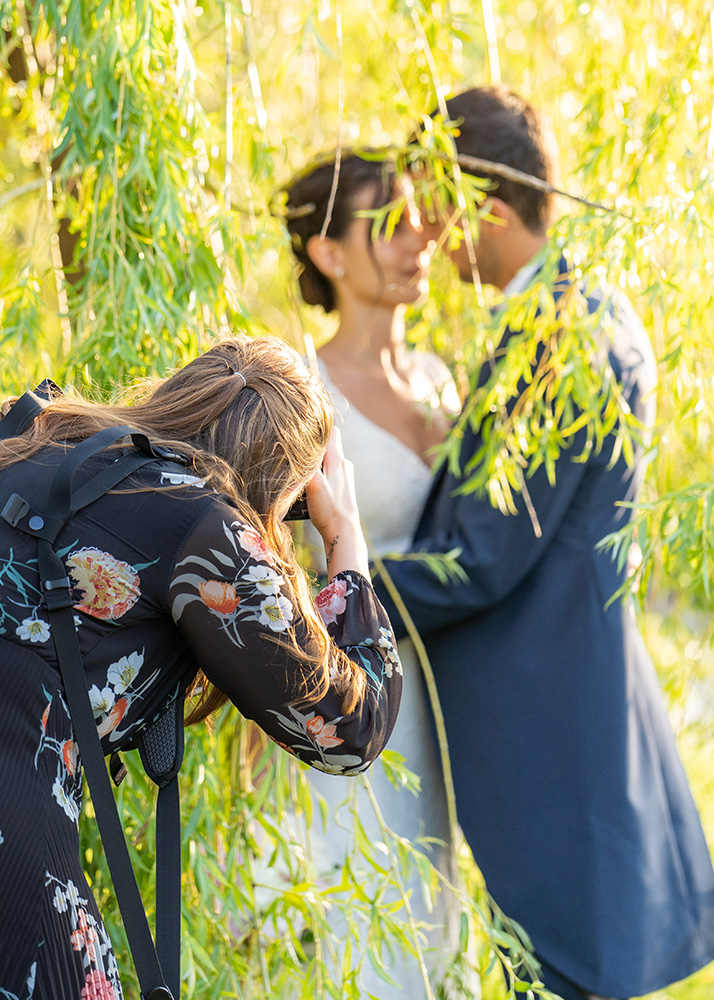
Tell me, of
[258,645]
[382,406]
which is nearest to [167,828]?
[258,645]

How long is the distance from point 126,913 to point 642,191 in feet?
3.87

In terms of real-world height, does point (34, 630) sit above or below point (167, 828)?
above

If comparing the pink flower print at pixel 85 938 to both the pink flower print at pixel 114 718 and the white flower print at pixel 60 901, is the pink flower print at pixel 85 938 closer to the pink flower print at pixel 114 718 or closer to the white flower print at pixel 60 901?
the white flower print at pixel 60 901

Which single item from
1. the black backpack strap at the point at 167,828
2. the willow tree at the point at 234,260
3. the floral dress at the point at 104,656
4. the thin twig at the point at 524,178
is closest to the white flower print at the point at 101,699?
the floral dress at the point at 104,656

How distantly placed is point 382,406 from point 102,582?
100cm

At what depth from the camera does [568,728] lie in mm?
1521

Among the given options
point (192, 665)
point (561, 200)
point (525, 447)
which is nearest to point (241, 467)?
point (192, 665)

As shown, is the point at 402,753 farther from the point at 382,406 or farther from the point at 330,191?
the point at 330,191

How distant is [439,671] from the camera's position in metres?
1.62

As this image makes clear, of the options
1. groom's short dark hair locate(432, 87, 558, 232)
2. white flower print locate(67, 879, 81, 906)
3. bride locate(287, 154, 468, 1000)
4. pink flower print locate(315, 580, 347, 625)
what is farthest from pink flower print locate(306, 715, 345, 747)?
groom's short dark hair locate(432, 87, 558, 232)

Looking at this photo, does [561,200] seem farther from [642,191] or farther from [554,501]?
[554,501]

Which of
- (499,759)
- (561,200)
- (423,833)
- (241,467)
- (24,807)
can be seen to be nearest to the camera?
(24,807)

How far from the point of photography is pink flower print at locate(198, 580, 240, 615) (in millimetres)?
809

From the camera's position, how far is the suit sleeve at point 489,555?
4.95 feet
